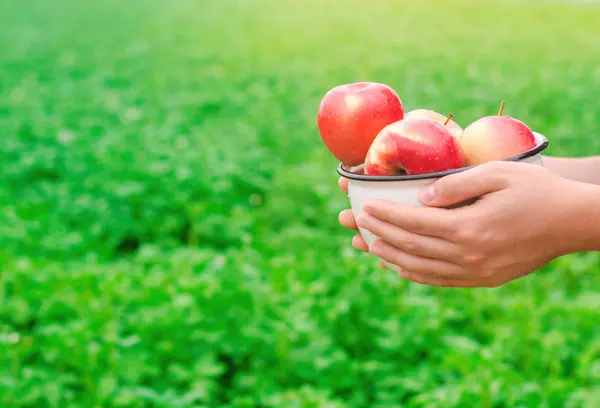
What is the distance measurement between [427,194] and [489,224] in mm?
138

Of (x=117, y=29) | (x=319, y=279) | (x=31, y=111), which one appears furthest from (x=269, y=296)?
(x=117, y=29)

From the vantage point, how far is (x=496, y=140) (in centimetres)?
175

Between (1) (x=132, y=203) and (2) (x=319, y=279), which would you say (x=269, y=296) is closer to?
(2) (x=319, y=279)

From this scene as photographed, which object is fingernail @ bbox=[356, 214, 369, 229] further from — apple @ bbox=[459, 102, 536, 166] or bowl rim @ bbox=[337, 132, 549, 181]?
apple @ bbox=[459, 102, 536, 166]

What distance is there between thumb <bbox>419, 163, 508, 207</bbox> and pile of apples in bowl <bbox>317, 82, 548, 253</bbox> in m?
0.04

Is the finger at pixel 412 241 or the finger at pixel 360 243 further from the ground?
the finger at pixel 412 241

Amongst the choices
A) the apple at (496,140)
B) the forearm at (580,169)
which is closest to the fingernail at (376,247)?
the apple at (496,140)

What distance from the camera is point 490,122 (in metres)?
1.76

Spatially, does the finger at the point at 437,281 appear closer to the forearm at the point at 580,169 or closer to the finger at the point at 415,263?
the finger at the point at 415,263

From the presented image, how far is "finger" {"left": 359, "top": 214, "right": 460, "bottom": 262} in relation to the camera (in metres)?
1.72

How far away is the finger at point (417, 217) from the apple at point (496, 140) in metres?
0.20

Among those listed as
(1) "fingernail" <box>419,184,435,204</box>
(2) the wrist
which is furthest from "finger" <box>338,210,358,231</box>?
(2) the wrist

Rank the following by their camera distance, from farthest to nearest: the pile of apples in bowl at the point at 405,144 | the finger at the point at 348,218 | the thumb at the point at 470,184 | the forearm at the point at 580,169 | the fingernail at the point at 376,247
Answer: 1. the forearm at the point at 580,169
2. the finger at the point at 348,218
3. the fingernail at the point at 376,247
4. the pile of apples in bowl at the point at 405,144
5. the thumb at the point at 470,184

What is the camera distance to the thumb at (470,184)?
1606 millimetres
